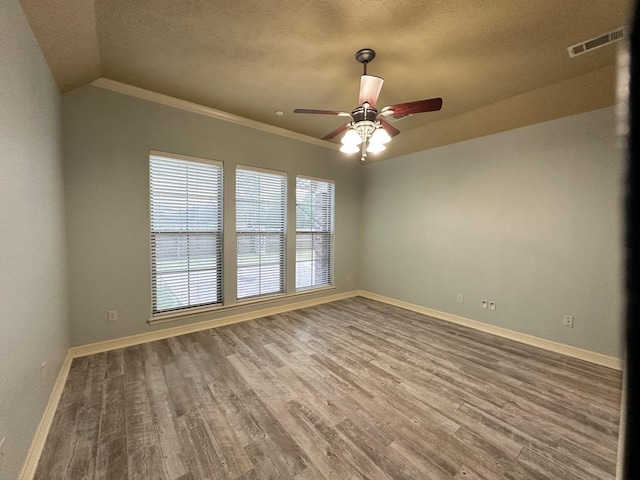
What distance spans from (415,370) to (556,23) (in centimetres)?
296

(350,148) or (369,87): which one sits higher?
(369,87)

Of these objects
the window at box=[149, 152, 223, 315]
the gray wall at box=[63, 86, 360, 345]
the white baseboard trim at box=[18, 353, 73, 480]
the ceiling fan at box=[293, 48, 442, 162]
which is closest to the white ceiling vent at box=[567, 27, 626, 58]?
the ceiling fan at box=[293, 48, 442, 162]

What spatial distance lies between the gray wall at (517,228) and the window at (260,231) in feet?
6.15

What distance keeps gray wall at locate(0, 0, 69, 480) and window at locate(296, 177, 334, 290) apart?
9.66ft

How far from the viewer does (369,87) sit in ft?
7.47

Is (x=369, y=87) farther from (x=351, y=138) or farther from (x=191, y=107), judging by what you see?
(x=191, y=107)

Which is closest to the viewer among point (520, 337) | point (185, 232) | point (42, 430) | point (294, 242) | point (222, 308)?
point (42, 430)

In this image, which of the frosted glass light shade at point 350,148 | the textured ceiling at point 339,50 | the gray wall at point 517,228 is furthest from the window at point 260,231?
the gray wall at point 517,228

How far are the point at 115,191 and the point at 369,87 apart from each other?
276 centimetres

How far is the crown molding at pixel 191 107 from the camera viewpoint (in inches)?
116

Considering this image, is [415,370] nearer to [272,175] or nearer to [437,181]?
[437,181]

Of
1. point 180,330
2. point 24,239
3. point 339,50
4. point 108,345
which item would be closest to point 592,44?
point 339,50

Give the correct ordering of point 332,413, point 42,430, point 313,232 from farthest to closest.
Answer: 1. point 313,232
2. point 332,413
3. point 42,430

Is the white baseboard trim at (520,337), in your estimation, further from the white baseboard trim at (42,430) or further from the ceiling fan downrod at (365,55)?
the white baseboard trim at (42,430)
